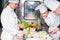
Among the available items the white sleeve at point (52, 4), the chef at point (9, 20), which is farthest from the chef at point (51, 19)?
the chef at point (9, 20)

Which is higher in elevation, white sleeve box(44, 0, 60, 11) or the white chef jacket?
white sleeve box(44, 0, 60, 11)

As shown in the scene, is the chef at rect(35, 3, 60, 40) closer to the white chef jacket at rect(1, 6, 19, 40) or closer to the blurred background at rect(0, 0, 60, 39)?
the blurred background at rect(0, 0, 60, 39)

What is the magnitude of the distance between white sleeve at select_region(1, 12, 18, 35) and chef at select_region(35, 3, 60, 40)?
0.91 feet

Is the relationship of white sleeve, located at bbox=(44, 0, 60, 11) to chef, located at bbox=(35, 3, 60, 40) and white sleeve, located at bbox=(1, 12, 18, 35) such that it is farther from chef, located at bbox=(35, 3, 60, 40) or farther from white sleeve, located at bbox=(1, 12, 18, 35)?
white sleeve, located at bbox=(1, 12, 18, 35)

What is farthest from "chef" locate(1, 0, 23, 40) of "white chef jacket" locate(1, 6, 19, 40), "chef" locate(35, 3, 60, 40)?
"chef" locate(35, 3, 60, 40)

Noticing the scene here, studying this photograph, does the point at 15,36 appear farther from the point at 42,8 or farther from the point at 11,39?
the point at 42,8

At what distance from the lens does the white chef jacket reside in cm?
415

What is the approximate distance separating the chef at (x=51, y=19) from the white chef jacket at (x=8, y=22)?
9.8 inches

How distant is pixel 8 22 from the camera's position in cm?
415

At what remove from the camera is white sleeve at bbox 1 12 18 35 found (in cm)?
415

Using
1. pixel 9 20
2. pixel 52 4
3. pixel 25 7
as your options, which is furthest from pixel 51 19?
pixel 9 20

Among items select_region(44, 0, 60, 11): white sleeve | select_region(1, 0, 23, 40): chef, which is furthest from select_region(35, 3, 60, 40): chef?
select_region(1, 0, 23, 40): chef

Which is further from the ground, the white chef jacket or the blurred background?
the blurred background

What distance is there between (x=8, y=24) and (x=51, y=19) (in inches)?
16.5
